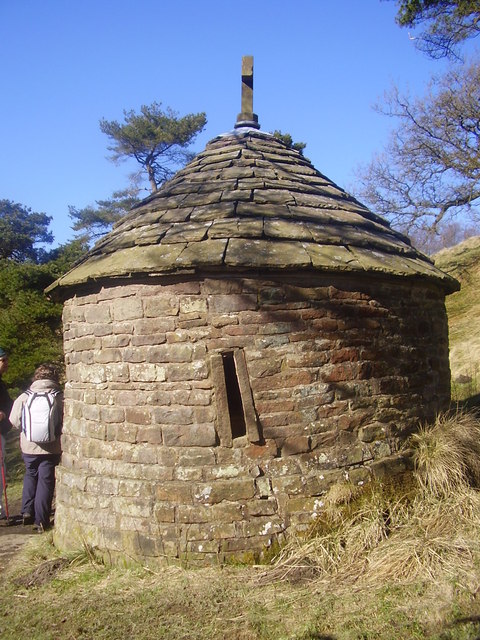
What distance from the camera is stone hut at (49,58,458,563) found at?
172 inches

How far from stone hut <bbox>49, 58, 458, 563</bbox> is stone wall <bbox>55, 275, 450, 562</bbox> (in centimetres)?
1

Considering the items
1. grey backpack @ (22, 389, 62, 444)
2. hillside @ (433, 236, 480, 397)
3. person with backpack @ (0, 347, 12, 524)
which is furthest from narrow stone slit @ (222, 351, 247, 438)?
hillside @ (433, 236, 480, 397)

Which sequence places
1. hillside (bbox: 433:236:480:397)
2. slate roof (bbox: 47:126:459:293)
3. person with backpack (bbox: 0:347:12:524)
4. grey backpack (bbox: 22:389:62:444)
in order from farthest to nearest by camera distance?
hillside (bbox: 433:236:480:397) < person with backpack (bbox: 0:347:12:524) < grey backpack (bbox: 22:389:62:444) < slate roof (bbox: 47:126:459:293)

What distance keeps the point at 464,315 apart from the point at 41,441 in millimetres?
12384

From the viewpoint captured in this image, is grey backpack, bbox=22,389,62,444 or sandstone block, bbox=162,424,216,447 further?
grey backpack, bbox=22,389,62,444

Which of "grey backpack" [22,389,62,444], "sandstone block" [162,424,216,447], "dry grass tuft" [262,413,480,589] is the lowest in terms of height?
"dry grass tuft" [262,413,480,589]

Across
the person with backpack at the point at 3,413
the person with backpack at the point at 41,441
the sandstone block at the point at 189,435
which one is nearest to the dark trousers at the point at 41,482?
the person with backpack at the point at 41,441

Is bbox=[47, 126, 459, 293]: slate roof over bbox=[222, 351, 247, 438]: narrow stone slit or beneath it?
over

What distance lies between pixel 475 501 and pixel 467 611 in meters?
1.27

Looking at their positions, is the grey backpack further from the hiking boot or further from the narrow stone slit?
the narrow stone slit

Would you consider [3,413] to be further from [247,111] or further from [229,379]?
[247,111]

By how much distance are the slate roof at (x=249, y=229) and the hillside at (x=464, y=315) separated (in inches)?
231

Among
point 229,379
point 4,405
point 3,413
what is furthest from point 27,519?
point 229,379

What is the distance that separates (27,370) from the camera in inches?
446
